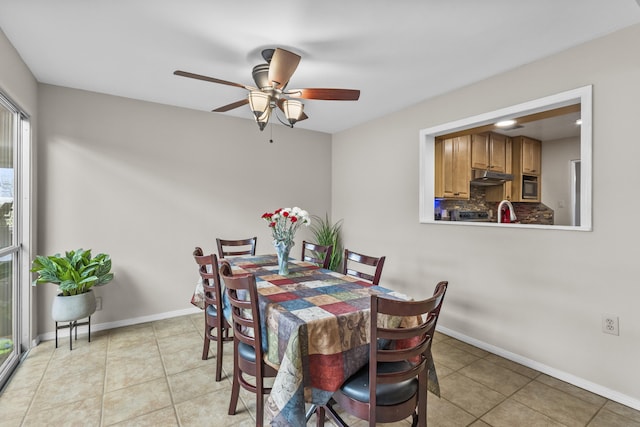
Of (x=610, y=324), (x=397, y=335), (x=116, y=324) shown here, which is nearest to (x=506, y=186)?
(x=610, y=324)

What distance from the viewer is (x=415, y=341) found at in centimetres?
165

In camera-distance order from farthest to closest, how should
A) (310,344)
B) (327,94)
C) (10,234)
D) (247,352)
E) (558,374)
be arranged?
(10,234)
(558,374)
(327,94)
(247,352)
(310,344)

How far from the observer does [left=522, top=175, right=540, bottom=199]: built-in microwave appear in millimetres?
4914

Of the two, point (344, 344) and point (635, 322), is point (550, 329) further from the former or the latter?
point (344, 344)

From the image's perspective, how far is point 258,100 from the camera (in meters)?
2.19

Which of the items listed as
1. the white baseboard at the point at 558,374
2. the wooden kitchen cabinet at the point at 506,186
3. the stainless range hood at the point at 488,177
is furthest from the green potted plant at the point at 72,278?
the wooden kitchen cabinet at the point at 506,186

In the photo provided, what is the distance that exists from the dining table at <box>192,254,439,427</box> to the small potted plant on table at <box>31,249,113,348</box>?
202cm

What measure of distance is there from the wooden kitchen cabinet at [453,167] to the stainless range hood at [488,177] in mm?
155

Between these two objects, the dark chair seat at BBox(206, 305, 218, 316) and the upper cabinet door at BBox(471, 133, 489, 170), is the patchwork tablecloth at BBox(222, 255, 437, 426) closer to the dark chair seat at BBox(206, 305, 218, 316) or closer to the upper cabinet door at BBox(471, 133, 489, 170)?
the dark chair seat at BBox(206, 305, 218, 316)

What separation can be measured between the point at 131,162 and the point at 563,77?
4066 mm

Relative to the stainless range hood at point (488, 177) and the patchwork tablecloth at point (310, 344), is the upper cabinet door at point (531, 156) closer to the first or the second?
the stainless range hood at point (488, 177)

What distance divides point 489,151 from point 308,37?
3.49 metres

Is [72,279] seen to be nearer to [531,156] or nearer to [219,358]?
[219,358]

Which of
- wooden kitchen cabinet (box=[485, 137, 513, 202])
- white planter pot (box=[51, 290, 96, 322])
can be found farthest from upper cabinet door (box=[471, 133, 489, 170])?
white planter pot (box=[51, 290, 96, 322])
